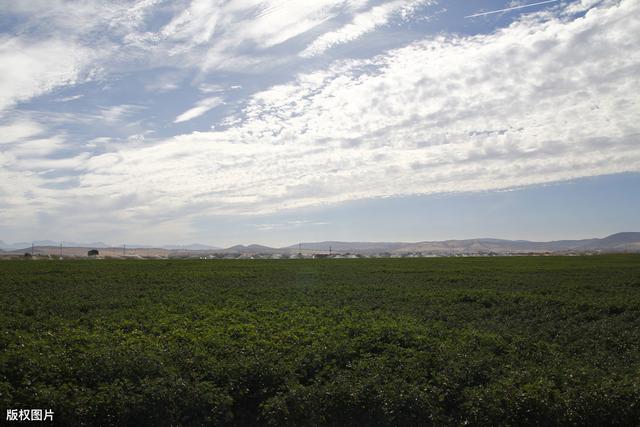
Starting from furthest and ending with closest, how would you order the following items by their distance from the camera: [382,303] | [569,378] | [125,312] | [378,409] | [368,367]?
[382,303]
[125,312]
[368,367]
[569,378]
[378,409]

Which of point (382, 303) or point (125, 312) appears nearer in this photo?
point (125, 312)

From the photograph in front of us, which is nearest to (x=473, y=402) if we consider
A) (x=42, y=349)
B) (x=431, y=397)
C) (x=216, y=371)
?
(x=431, y=397)

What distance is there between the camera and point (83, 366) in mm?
10773

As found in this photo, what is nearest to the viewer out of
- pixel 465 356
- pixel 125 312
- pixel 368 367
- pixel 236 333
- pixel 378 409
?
pixel 378 409

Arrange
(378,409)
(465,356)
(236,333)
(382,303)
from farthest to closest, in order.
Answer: (382,303)
(236,333)
(465,356)
(378,409)

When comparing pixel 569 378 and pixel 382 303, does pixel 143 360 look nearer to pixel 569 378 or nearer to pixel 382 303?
pixel 569 378

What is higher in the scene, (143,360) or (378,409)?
(143,360)

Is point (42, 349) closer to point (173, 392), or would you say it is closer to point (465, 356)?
point (173, 392)

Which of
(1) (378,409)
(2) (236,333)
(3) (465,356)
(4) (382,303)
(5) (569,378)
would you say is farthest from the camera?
(4) (382,303)

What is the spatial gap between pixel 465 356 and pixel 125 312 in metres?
12.5

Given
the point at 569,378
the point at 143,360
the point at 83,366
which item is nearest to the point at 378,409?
the point at 569,378

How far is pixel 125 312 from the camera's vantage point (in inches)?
731

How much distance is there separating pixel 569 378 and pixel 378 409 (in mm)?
4214

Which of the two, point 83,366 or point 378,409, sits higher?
point 83,366
